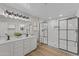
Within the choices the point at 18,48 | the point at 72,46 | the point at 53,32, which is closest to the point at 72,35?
the point at 72,46

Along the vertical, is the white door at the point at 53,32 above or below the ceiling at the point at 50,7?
below

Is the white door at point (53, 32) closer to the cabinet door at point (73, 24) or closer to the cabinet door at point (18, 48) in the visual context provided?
the cabinet door at point (73, 24)

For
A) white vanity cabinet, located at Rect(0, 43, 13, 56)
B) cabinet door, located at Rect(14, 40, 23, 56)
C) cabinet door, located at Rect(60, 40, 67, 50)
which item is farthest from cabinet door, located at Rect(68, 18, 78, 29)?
white vanity cabinet, located at Rect(0, 43, 13, 56)

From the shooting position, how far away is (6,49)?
2.19 metres

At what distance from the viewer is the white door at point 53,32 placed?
14.9ft

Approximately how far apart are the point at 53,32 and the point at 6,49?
125 inches

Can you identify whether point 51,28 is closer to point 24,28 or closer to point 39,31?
point 39,31

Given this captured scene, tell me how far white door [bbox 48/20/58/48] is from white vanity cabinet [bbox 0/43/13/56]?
9.45 feet

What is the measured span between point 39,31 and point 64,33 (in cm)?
227

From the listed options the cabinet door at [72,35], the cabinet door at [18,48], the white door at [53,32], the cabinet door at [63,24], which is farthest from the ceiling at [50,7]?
the cabinet door at [18,48]

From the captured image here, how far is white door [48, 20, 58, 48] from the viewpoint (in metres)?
4.54

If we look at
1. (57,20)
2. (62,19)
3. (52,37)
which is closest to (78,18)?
(62,19)

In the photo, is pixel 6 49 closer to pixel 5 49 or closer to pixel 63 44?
pixel 5 49

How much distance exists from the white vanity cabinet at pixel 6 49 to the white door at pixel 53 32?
2881 mm
